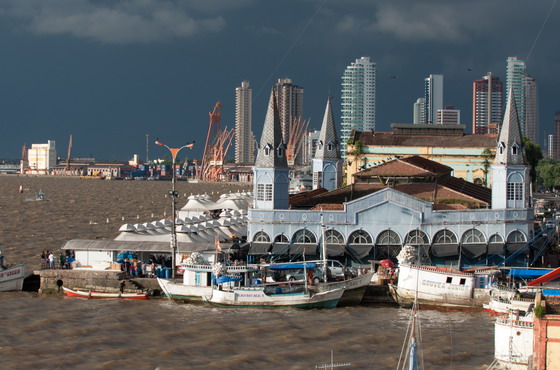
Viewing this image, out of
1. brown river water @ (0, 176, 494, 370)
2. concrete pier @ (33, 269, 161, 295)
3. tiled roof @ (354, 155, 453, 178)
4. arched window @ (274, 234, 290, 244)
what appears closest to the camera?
brown river water @ (0, 176, 494, 370)

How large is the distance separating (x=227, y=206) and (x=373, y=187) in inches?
1020

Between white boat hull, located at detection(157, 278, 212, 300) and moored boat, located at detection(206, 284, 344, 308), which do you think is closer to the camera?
moored boat, located at detection(206, 284, 344, 308)

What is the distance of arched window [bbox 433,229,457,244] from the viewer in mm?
47281

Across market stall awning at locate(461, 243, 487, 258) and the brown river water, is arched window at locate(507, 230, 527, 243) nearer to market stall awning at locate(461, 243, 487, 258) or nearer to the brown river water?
market stall awning at locate(461, 243, 487, 258)

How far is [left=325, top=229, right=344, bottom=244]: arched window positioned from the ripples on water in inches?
247

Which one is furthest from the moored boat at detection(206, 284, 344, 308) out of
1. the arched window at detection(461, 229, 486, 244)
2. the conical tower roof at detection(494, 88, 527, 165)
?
the conical tower roof at detection(494, 88, 527, 165)

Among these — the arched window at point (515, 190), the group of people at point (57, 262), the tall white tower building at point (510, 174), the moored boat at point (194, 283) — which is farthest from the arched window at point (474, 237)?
the group of people at point (57, 262)

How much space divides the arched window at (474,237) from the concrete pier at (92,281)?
15102mm

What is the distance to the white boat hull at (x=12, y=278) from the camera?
1754 inches

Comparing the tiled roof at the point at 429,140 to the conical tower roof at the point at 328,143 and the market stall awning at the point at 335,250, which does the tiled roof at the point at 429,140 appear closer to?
the conical tower roof at the point at 328,143

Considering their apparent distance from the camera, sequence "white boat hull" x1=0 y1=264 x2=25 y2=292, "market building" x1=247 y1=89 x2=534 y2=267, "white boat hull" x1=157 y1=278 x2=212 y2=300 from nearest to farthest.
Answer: "white boat hull" x1=157 y1=278 x2=212 y2=300, "white boat hull" x1=0 y1=264 x2=25 y2=292, "market building" x1=247 y1=89 x2=534 y2=267

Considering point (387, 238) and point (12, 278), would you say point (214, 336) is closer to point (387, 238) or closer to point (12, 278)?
point (12, 278)

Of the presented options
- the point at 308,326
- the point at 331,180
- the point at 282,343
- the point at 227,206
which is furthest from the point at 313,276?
the point at 227,206

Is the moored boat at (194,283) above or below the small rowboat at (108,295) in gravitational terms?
above
